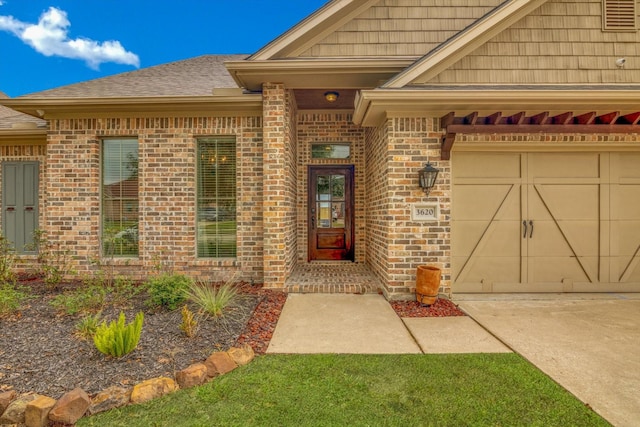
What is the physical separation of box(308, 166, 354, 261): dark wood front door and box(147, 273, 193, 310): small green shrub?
9.72 ft

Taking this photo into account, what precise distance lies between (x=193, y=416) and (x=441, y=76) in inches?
189

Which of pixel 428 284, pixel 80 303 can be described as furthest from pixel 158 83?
pixel 428 284

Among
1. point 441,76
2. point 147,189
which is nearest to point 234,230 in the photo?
point 147,189

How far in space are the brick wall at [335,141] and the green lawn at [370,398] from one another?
3788 mm

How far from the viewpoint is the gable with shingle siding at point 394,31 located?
484 cm

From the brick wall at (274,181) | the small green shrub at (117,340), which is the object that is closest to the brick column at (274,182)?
the brick wall at (274,181)

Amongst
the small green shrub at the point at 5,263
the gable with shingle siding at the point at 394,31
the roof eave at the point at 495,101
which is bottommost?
the small green shrub at the point at 5,263

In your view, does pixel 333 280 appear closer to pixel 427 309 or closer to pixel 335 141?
pixel 427 309

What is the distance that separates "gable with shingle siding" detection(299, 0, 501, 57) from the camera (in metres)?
4.84

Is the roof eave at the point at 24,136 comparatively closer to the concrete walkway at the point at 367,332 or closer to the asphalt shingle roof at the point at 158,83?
the asphalt shingle roof at the point at 158,83

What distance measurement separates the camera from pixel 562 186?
4.71 meters

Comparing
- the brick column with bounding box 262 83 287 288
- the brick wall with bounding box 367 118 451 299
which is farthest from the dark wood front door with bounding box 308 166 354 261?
the brick wall with bounding box 367 118 451 299

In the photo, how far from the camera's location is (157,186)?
5.18m

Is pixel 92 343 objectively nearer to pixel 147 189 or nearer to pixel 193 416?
pixel 193 416
